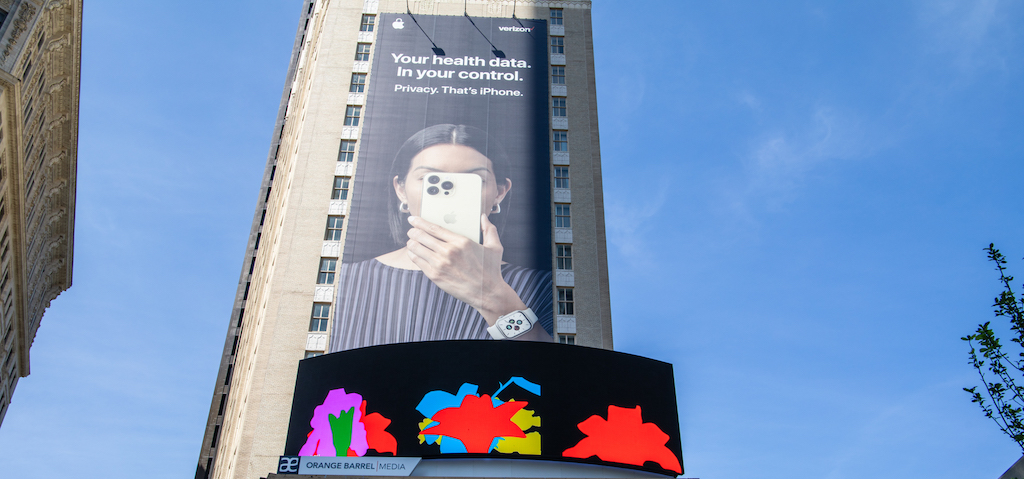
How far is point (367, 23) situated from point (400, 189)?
63.9 ft

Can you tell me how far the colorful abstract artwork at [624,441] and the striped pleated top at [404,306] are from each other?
13.1 meters

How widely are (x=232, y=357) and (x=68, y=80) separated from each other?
126 ft

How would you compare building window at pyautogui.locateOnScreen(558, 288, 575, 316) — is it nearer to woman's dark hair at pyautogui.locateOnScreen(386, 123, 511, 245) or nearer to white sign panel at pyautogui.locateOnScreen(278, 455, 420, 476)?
woman's dark hair at pyautogui.locateOnScreen(386, 123, 511, 245)

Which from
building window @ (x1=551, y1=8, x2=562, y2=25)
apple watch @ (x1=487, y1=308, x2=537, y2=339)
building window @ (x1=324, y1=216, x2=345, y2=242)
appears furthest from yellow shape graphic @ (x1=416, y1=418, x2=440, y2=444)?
building window @ (x1=551, y1=8, x2=562, y2=25)

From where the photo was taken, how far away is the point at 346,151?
56.6 m

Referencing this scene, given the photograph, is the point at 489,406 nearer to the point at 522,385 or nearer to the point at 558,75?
the point at 522,385

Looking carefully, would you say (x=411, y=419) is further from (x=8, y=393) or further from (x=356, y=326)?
(x=8, y=393)

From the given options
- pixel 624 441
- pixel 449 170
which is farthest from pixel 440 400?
pixel 449 170

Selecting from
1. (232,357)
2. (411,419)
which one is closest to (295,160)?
(411,419)

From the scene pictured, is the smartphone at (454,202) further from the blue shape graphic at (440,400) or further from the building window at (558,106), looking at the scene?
the blue shape graphic at (440,400)

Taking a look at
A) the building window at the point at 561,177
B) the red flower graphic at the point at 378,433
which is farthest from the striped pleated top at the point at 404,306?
the red flower graphic at the point at 378,433

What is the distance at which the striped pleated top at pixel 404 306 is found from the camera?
4722 cm

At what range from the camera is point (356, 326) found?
156 feet

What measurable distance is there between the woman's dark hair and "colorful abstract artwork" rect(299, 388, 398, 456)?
1965cm
